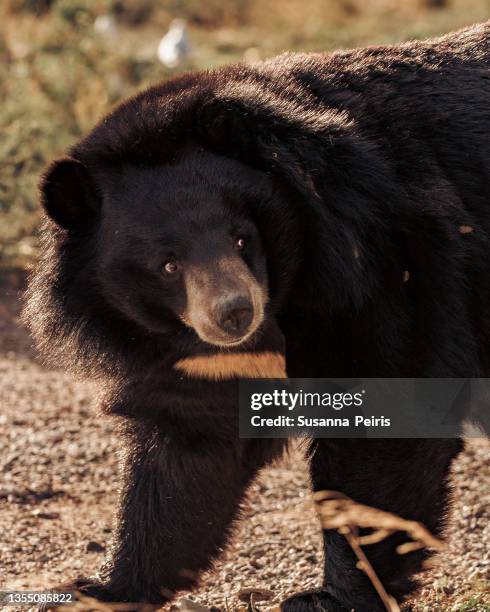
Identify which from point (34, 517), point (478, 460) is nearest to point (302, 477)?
point (478, 460)

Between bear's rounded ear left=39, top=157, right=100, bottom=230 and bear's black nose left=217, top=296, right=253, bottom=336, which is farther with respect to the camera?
bear's rounded ear left=39, top=157, right=100, bottom=230

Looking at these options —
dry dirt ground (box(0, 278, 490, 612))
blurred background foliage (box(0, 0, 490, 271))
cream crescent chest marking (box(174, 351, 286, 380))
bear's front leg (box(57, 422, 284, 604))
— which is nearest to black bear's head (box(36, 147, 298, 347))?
cream crescent chest marking (box(174, 351, 286, 380))

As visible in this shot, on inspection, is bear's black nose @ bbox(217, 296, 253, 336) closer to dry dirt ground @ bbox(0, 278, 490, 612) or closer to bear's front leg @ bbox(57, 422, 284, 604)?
bear's front leg @ bbox(57, 422, 284, 604)

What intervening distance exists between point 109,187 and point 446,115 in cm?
103

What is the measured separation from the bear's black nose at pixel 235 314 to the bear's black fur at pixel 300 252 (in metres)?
0.13

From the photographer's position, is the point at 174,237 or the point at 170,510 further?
the point at 170,510

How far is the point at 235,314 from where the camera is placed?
3070 mm

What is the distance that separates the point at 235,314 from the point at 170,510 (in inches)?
35.1

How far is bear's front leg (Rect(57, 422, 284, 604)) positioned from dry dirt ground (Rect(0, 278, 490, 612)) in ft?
0.35

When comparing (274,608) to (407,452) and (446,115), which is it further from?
(446,115)

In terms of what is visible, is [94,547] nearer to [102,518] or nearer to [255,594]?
[102,518]

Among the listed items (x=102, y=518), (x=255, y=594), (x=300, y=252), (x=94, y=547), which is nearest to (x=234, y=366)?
(x=300, y=252)

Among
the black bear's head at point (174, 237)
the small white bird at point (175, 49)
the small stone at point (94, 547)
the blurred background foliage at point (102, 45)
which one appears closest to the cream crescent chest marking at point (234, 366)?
the black bear's head at point (174, 237)

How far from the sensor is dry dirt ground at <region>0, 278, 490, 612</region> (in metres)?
3.96
